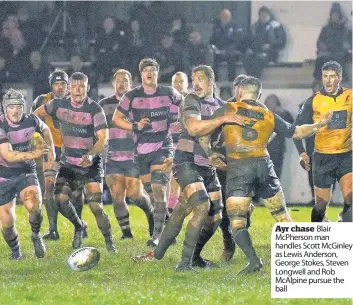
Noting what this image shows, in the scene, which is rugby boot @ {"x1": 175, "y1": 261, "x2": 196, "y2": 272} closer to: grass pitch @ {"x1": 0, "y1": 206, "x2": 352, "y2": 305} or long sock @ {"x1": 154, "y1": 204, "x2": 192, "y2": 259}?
grass pitch @ {"x1": 0, "y1": 206, "x2": 352, "y2": 305}

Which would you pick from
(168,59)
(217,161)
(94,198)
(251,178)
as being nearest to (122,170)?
(94,198)

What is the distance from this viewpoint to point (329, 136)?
15.7 m

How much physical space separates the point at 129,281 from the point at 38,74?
9.47 metres

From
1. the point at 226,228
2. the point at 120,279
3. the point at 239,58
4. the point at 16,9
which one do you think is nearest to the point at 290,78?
the point at 239,58

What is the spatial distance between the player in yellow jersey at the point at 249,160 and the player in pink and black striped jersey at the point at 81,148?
7.48 feet

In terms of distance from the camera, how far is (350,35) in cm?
2264

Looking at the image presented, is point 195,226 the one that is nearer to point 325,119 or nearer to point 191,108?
point 191,108

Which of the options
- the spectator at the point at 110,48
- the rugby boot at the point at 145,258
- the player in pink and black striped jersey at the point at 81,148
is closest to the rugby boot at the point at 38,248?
the player in pink and black striped jersey at the point at 81,148

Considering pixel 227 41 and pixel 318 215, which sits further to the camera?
pixel 227 41

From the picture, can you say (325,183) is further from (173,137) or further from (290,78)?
(290,78)

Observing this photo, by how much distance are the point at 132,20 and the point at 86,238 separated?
250 inches

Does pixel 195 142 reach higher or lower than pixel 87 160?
higher

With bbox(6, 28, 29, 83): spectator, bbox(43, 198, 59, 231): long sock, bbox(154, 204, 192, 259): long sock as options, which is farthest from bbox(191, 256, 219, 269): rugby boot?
bbox(6, 28, 29, 83): spectator

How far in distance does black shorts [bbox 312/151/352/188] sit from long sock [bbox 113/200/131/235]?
260 cm
